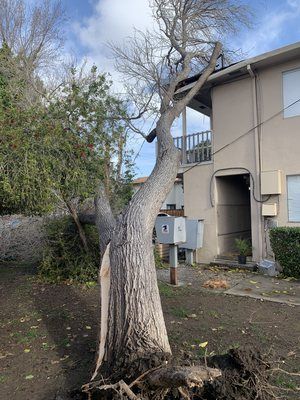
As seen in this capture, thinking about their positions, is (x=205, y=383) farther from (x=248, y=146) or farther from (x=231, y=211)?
(x=231, y=211)

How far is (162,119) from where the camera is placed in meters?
8.54

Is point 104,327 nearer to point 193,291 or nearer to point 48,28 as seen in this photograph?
point 193,291

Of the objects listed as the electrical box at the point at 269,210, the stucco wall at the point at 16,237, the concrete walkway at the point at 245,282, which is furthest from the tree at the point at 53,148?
the stucco wall at the point at 16,237

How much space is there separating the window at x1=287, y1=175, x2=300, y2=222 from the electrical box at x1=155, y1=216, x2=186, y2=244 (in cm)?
309

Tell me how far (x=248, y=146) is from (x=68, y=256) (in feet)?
19.6

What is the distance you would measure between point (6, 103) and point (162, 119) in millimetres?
3808

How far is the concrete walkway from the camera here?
7.11m

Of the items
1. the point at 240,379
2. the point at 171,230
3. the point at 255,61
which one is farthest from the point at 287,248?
the point at 240,379

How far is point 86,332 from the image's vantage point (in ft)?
17.1

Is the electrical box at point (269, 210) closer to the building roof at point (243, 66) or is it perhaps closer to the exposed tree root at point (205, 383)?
the building roof at point (243, 66)

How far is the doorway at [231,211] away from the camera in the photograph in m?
11.1

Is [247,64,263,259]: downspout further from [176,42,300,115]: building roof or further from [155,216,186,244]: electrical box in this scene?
[155,216,186,244]: electrical box

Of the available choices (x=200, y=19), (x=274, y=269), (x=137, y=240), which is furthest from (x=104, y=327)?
(x=200, y=19)

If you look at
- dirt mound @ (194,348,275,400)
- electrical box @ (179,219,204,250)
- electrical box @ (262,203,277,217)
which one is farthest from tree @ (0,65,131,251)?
electrical box @ (262,203,277,217)
